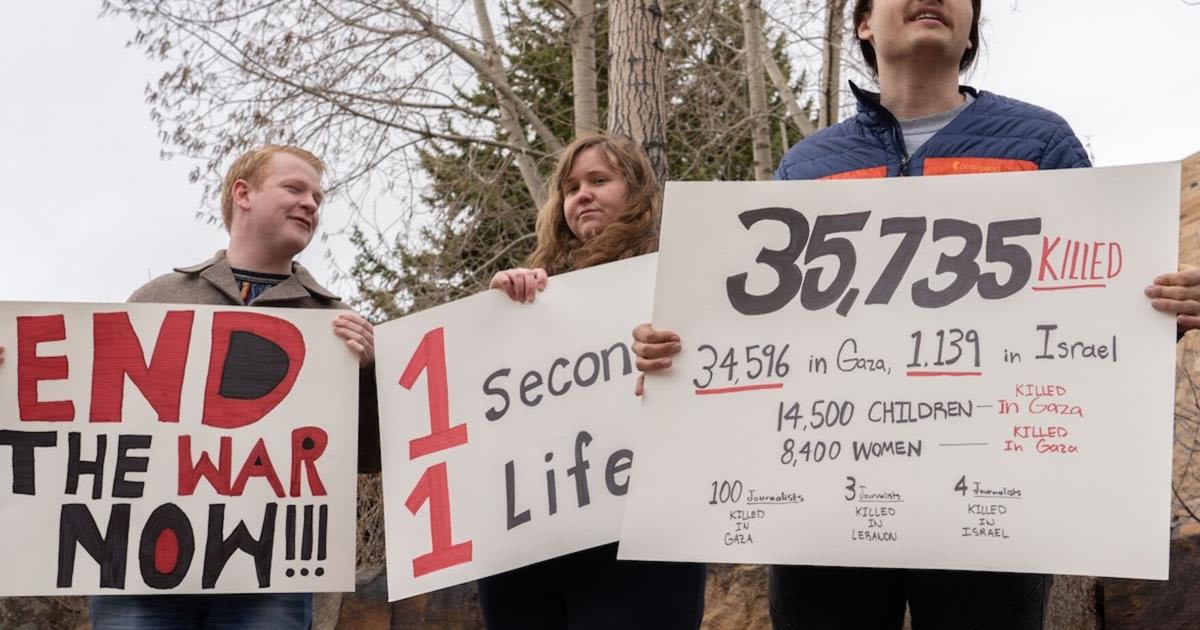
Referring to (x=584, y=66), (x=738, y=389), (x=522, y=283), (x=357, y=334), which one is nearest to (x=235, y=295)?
(x=357, y=334)

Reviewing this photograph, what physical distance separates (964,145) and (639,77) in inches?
132

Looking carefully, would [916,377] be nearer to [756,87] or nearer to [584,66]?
[584,66]

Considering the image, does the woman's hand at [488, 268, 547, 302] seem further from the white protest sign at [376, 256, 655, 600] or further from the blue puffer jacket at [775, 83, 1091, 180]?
the blue puffer jacket at [775, 83, 1091, 180]

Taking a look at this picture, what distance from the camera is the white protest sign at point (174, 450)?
3061 millimetres

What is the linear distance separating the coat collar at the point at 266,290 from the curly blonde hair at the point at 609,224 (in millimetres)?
612

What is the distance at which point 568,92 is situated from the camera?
11.4 meters

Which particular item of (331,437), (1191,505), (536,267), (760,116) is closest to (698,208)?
(536,267)

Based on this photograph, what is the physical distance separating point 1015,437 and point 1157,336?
32 cm

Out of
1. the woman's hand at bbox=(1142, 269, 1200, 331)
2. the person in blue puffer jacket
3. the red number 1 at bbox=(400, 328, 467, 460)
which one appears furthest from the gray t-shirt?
the red number 1 at bbox=(400, 328, 467, 460)

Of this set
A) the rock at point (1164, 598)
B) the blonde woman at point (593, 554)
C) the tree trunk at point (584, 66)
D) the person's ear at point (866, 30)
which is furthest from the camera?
the tree trunk at point (584, 66)

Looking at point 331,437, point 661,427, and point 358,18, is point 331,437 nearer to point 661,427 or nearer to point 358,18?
point 661,427

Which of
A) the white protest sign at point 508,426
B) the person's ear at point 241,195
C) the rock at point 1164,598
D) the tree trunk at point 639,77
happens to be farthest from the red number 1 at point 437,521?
the tree trunk at point 639,77

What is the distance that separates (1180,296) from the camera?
2359 mm

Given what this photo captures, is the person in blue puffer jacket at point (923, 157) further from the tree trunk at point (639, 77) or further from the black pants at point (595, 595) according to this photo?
the tree trunk at point (639, 77)
